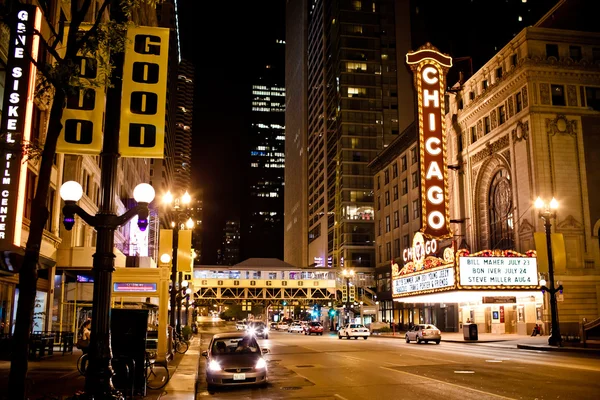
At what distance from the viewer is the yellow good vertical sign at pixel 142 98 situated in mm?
10898

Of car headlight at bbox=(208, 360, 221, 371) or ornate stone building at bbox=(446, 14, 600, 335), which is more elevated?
ornate stone building at bbox=(446, 14, 600, 335)

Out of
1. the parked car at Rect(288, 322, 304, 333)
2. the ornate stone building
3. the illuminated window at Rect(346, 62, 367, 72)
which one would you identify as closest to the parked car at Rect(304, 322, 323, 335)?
the parked car at Rect(288, 322, 304, 333)

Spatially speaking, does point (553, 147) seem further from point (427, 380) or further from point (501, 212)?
point (427, 380)

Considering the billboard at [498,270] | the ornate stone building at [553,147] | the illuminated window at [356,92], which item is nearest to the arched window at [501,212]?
the ornate stone building at [553,147]

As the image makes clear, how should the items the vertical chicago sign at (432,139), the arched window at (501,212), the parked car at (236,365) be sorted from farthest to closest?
the vertical chicago sign at (432,139), the arched window at (501,212), the parked car at (236,365)

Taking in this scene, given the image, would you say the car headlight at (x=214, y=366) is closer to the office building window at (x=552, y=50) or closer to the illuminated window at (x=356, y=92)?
the office building window at (x=552, y=50)

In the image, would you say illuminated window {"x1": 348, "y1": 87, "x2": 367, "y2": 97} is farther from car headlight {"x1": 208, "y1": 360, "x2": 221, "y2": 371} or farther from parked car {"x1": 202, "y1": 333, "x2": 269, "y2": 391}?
car headlight {"x1": 208, "y1": 360, "x2": 221, "y2": 371}

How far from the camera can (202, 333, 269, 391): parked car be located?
54.3 feet

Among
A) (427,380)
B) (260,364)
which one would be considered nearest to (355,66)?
(427,380)

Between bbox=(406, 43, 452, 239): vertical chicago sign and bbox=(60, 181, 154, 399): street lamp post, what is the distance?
140 feet

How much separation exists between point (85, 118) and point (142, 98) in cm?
119

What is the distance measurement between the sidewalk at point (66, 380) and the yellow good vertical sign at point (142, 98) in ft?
16.1

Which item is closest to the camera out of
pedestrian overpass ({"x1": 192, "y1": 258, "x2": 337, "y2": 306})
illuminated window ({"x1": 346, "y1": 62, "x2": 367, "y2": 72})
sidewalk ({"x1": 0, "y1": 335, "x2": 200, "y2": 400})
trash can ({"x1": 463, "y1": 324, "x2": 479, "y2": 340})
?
sidewalk ({"x1": 0, "y1": 335, "x2": 200, "y2": 400})

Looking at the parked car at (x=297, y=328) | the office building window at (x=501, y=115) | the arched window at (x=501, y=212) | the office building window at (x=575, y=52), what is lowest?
the parked car at (x=297, y=328)
